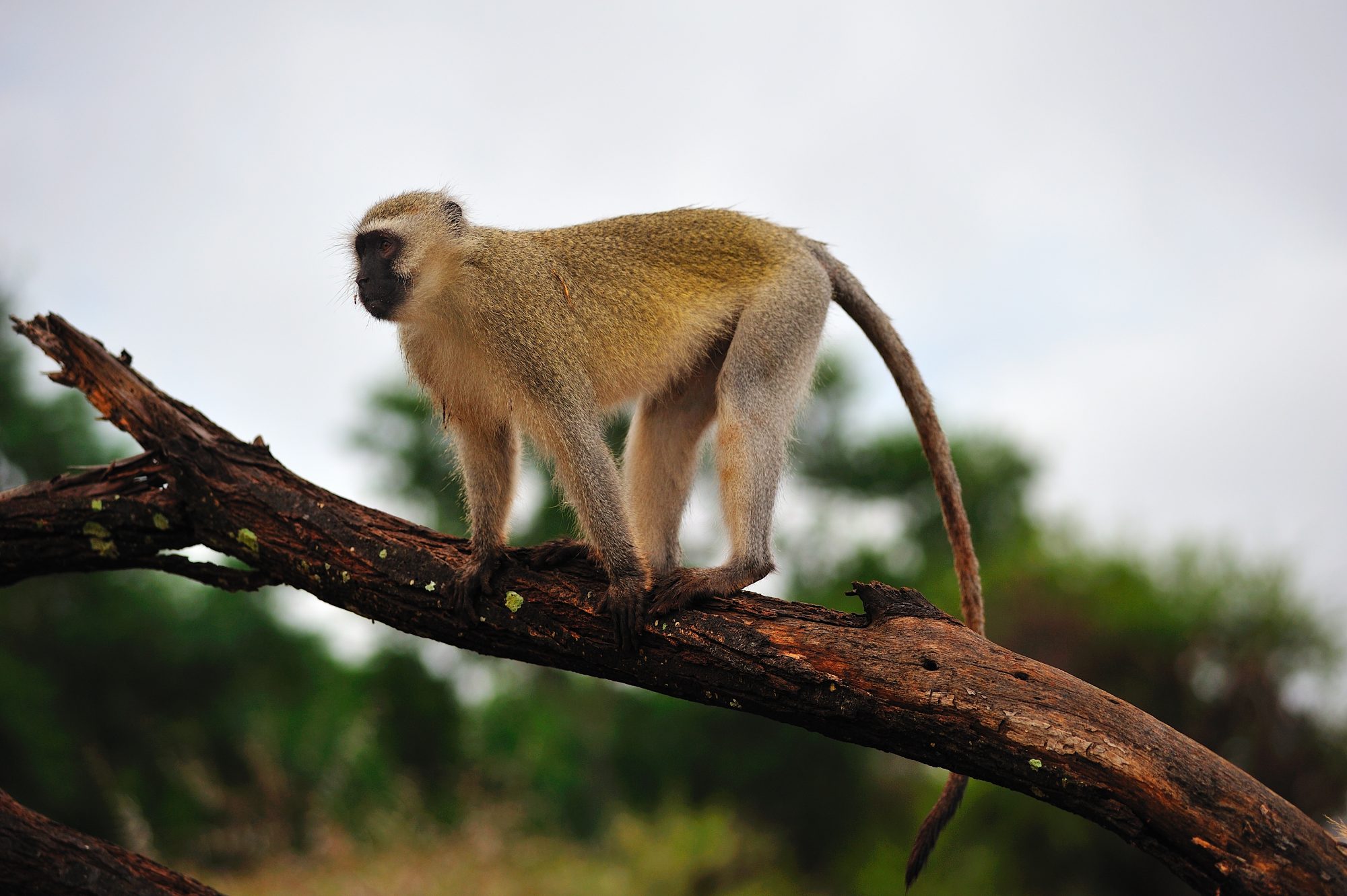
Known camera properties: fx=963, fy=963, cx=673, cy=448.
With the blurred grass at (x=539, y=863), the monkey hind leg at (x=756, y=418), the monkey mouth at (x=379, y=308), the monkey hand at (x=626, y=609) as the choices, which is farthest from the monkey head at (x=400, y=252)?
the blurred grass at (x=539, y=863)

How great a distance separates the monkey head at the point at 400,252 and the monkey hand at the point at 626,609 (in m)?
1.73

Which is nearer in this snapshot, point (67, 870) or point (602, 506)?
point (67, 870)

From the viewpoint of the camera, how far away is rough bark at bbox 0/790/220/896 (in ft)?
12.6

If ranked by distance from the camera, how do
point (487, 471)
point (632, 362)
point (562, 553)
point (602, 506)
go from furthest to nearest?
point (487, 471) < point (632, 362) < point (562, 553) < point (602, 506)

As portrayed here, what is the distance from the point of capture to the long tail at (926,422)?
468 centimetres

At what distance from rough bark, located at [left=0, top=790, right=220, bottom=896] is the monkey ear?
3112 mm

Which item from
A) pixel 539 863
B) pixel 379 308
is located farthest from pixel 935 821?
pixel 539 863

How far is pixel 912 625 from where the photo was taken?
3607 mm

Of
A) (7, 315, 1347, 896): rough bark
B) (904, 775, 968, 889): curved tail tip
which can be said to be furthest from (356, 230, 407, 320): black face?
(904, 775, 968, 889): curved tail tip

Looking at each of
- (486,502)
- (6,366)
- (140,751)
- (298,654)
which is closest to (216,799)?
(140,751)

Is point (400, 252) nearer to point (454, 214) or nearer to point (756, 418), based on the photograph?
point (454, 214)

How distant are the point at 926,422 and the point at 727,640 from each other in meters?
1.94

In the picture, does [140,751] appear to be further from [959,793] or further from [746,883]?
[959,793]

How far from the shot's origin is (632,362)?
4.74 meters
